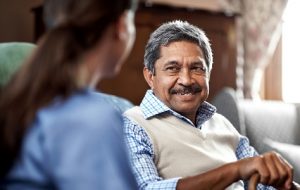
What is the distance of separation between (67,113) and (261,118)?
6.39ft

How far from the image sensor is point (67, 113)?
802mm

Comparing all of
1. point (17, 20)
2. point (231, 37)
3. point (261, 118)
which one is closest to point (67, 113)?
point (261, 118)

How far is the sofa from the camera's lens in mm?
2475

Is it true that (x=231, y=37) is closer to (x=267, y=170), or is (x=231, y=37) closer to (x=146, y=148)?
(x=146, y=148)

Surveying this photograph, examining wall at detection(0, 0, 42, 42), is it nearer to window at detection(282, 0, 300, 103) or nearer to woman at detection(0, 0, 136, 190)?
window at detection(282, 0, 300, 103)

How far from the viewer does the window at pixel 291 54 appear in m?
3.98

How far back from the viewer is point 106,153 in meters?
0.80

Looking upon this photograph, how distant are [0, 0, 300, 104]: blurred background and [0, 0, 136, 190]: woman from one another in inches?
75.7

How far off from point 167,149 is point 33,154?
2.69 ft

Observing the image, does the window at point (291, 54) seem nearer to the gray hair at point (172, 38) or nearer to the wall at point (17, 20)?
the wall at point (17, 20)

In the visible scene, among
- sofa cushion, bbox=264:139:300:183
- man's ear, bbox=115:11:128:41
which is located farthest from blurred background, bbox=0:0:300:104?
man's ear, bbox=115:11:128:41

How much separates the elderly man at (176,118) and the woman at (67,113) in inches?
27.0

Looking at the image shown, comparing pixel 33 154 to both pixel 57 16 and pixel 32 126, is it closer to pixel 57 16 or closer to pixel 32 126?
pixel 32 126

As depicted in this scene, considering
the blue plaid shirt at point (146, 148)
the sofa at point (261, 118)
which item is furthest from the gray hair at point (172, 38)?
the sofa at point (261, 118)
